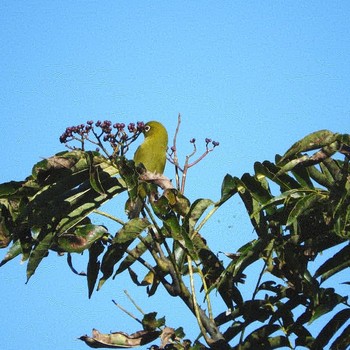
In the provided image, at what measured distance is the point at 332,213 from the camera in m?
2.56

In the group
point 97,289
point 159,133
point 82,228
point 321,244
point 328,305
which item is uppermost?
point 159,133

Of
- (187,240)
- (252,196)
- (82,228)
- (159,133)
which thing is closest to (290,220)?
(252,196)

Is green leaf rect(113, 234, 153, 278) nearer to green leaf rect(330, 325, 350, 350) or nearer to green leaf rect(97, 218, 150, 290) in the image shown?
green leaf rect(97, 218, 150, 290)

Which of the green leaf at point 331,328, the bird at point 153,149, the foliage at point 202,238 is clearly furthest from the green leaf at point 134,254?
the bird at point 153,149

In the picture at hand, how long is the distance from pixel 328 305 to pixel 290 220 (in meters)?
0.32

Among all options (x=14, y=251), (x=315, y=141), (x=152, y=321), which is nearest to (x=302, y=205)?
(x=315, y=141)

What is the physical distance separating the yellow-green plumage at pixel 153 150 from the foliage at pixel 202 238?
4.18 ft

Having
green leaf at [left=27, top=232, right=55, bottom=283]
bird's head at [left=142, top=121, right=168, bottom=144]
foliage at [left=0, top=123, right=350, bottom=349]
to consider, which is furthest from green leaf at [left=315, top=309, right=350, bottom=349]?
bird's head at [left=142, top=121, right=168, bottom=144]

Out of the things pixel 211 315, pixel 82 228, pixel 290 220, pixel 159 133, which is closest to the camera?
pixel 290 220

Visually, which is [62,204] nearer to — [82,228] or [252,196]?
[82,228]

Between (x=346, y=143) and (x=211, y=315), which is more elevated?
(x=346, y=143)

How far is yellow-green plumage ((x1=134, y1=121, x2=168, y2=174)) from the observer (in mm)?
4086

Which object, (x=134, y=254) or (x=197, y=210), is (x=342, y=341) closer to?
(x=197, y=210)

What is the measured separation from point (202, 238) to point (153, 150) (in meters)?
1.34
